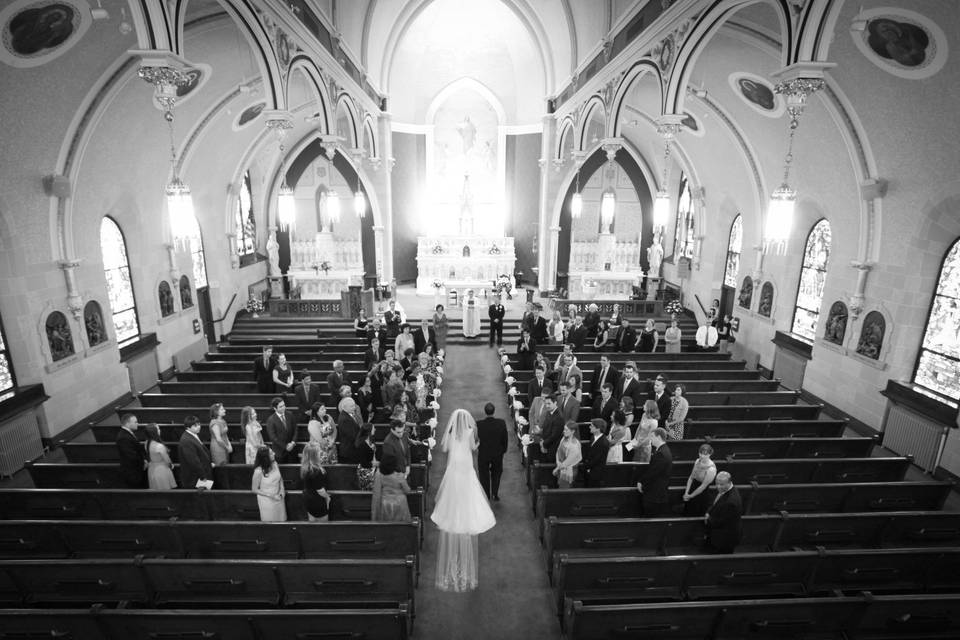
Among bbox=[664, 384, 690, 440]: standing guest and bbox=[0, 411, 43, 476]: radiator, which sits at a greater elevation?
bbox=[664, 384, 690, 440]: standing guest

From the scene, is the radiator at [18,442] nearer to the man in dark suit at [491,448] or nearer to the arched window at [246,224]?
the man in dark suit at [491,448]

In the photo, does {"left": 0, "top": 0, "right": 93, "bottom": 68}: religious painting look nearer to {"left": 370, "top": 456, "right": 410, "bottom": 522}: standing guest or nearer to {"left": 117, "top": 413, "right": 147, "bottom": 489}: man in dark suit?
{"left": 117, "top": 413, "right": 147, "bottom": 489}: man in dark suit

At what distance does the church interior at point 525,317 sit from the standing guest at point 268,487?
10.5 inches

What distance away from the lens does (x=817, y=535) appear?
240 inches

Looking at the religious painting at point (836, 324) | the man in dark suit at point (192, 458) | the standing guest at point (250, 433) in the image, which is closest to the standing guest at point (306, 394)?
the standing guest at point (250, 433)

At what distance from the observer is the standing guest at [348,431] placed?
6984 millimetres

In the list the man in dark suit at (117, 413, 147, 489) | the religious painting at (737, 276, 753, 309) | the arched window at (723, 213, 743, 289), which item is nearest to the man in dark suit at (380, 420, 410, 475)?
the man in dark suit at (117, 413, 147, 489)

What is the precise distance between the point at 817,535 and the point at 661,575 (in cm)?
230

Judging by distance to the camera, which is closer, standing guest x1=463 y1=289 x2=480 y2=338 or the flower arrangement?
standing guest x1=463 y1=289 x2=480 y2=338

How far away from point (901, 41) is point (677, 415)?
6.43m

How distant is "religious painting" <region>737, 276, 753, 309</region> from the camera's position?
15.4m

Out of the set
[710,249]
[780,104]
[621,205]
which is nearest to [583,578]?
[780,104]

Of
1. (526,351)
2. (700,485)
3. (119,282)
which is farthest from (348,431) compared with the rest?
(119,282)

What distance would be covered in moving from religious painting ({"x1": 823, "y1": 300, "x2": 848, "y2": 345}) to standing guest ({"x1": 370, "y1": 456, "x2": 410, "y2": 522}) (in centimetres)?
1035
